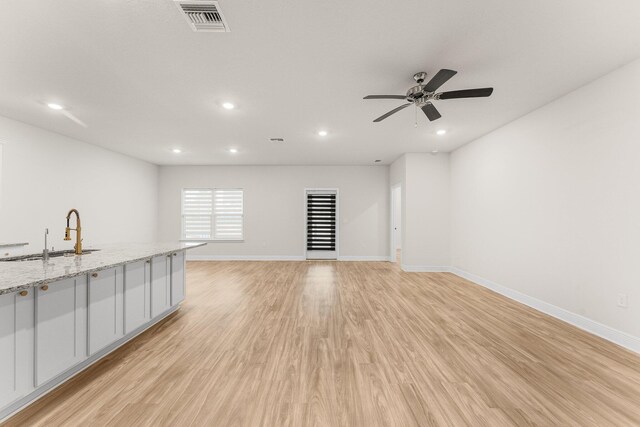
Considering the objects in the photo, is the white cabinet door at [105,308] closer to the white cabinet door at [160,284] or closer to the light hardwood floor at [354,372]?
the light hardwood floor at [354,372]

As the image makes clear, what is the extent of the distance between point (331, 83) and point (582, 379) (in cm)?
352

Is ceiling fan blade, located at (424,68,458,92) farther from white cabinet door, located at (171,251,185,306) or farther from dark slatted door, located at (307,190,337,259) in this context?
dark slatted door, located at (307,190,337,259)

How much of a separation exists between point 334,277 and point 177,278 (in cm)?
310

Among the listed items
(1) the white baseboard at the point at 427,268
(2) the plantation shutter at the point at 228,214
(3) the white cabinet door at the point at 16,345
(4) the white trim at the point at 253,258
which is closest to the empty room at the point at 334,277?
(3) the white cabinet door at the point at 16,345

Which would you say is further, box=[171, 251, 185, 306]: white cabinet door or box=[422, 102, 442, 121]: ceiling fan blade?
box=[171, 251, 185, 306]: white cabinet door

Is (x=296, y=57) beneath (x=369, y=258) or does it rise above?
above

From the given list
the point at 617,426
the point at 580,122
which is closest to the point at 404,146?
the point at 580,122

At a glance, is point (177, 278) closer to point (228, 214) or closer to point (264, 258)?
point (264, 258)

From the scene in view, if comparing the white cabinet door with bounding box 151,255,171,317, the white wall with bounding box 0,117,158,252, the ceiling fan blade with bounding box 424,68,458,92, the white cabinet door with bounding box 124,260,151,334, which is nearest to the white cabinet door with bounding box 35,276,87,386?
the white cabinet door with bounding box 124,260,151,334

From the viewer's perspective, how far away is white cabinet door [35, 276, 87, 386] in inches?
68.7

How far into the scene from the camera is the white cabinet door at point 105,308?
85.2 inches

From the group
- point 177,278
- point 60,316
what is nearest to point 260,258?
point 177,278

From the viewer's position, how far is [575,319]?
10.3 feet

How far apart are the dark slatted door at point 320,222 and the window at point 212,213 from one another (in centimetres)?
205
